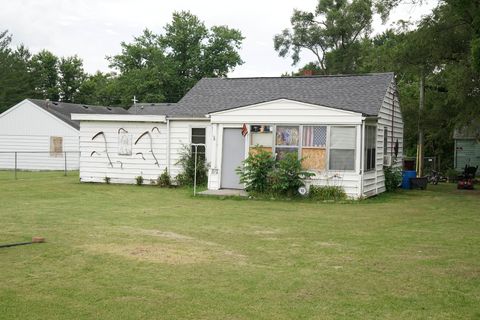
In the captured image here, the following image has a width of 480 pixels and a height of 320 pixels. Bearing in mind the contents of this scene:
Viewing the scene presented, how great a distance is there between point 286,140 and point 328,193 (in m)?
2.07

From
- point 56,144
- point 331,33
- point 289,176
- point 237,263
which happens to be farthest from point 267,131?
point 331,33

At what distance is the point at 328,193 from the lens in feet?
52.2

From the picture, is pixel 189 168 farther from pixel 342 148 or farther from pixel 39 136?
pixel 39 136

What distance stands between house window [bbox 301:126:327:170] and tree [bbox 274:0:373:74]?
32.9 m

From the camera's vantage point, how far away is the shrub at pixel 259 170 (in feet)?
52.7

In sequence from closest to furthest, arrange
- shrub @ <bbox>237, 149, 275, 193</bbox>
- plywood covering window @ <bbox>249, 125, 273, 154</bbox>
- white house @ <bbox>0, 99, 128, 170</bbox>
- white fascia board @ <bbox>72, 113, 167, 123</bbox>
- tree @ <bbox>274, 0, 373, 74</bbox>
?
shrub @ <bbox>237, 149, 275, 193</bbox>, plywood covering window @ <bbox>249, 125, 273, 154</bbox>, white fascia board @ <bbox>72, 113, 167, 123</bbox>, white house @ <bbox>0, 99, 128, 170</bbox>, tree @ <bbox>274, 0, 373, 74</bbox>

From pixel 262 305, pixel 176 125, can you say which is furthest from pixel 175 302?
pixel 176 125

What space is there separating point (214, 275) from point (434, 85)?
19.4 metres

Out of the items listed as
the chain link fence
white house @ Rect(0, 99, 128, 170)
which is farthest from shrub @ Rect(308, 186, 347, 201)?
white house @ Rect(0, 99, 128, 170)

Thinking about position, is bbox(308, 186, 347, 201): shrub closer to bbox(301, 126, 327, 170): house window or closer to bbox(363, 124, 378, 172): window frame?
bbox(301, 126, 327, 170): house window

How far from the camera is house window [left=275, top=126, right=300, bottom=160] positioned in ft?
54.2

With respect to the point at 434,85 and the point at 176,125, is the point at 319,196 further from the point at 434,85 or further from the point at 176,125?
the point at 434,85

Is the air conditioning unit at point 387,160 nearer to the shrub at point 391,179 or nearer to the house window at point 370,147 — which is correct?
the shrub at point 391,179

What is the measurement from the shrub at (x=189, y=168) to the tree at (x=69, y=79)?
152 feet
